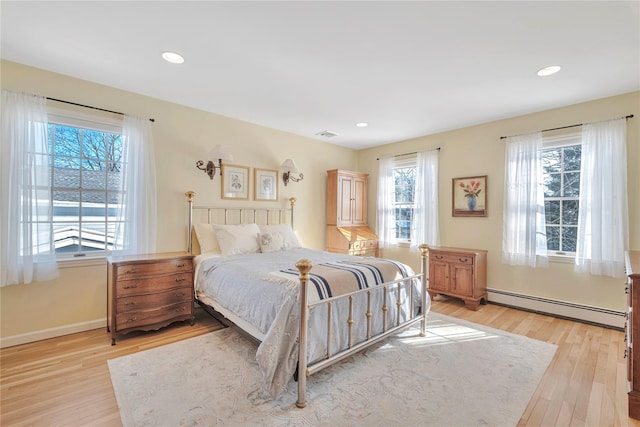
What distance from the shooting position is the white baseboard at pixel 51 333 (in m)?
2.64

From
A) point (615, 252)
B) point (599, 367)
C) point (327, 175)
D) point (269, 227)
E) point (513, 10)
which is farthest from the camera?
point (327, 175)

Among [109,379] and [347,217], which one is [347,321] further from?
[347,217]

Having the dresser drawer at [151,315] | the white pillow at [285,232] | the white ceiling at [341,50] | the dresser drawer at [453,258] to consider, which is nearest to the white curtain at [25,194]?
the white ceiling at [341,50]

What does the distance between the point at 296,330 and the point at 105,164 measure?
2.89m

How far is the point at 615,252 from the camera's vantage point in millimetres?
3129

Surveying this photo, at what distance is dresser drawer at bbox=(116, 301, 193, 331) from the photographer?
8.94 ft

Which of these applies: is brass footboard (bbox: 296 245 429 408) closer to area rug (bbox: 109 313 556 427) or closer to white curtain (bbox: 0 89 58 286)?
area rug (bbox: 109 313 556 427)

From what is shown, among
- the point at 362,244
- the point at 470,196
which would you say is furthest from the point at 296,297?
the point at 470,196

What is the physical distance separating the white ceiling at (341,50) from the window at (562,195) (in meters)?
0.63

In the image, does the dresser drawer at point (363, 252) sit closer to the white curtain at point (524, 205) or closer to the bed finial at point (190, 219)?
the white curtain at point (524, 205)

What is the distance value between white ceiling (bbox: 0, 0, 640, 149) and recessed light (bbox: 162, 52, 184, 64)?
0.06m

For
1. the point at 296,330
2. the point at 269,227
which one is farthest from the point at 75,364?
the point at 269,227

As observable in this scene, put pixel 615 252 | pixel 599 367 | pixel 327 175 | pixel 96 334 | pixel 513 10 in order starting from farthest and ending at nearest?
pixel 327 175 → pixel 615 252 → pixel 96 334 → pixel 599 367 → pixel 513 10

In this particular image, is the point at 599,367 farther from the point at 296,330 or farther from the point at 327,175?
the point at 327,175
